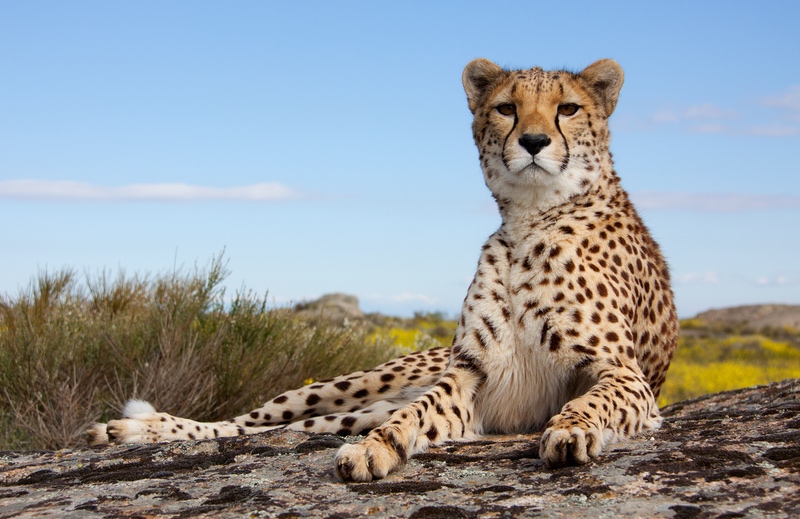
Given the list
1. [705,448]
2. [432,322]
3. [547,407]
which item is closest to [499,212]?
[547,407]

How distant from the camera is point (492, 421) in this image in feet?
12.0

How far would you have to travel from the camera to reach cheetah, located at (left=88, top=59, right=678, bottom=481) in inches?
137

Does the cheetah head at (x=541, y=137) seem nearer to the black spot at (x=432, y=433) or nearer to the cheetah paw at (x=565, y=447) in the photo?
the black spot at (x=432, y=433)

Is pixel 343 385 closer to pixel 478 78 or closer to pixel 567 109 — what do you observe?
pixel 478 78

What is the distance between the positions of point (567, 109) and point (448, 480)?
5.61 feet

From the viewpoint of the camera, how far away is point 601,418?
3027 mm

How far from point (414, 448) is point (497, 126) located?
1.34m

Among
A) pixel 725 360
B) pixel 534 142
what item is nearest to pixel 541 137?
pixel 534 142

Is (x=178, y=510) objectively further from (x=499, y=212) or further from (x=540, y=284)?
(x=499, y=212)

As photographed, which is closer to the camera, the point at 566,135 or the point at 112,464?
the point at 112,464

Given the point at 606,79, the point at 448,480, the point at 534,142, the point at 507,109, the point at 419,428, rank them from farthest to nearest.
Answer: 1. the point at 606,79
2. the point at 507,109
3. the point at 534,142
4. the point at 419,428
5. the point at 448,480

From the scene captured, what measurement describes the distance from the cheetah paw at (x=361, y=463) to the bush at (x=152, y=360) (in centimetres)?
316

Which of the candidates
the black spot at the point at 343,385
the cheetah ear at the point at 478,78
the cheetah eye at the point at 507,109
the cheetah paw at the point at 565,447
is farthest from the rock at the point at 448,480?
the cheetah ear at the point at 478,78

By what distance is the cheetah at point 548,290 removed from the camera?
3.47 metres
